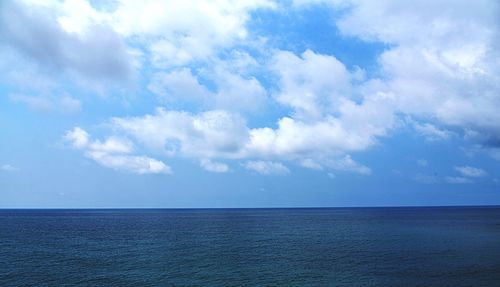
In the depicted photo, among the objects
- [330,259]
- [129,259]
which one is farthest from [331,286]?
[129,259]

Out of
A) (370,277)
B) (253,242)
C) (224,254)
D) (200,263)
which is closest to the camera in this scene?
(370,277)

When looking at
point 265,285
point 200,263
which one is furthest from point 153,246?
point 265,285

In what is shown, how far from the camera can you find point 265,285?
4856 cm

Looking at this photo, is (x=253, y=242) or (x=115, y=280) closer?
(x=115, y=280)

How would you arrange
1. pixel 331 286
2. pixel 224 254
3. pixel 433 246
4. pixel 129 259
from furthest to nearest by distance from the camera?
pixel 433 246 → pixel 224 254 → pixel 129 259 → pixel 331 286

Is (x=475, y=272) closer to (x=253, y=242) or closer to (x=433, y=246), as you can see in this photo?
(x=433, y=246)

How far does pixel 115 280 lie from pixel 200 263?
14.9m

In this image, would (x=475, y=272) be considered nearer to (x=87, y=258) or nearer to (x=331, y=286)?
(x=331, y=286)

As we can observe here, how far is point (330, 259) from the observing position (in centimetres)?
6631

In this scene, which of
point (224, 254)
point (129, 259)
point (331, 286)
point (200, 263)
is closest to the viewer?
point (331, 286)

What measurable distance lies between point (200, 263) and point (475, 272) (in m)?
38.7

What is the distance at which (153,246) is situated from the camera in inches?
3319

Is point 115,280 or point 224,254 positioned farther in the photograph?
point 224,254

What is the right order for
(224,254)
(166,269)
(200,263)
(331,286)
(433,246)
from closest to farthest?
(331,286)
(166,269)
(200,263)
(224,254)
(433,246)
